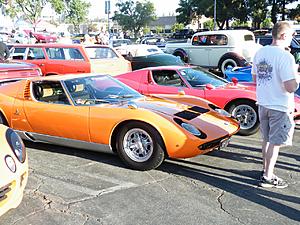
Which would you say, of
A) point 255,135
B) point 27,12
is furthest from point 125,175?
point 27,12

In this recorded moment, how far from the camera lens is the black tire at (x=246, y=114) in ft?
19.3

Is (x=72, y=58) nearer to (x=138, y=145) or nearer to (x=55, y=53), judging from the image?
(x=55, y=53)

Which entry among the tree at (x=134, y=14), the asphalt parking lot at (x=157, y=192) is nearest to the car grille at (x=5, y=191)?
the asphalt parking lot at (x=157, y=192)

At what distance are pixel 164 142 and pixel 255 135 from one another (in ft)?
8.00

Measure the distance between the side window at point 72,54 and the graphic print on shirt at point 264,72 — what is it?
24.0 ft

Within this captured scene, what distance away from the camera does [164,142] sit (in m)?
4.07

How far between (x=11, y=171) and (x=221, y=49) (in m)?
11.8

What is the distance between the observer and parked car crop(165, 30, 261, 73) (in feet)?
43.4

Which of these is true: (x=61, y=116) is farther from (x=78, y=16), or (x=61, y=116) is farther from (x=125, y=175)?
(x=78, y=16)

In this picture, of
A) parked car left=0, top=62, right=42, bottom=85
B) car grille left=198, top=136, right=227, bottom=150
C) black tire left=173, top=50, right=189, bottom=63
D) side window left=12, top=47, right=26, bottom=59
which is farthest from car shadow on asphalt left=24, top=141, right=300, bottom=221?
black tire left=173, top=50, right=189, bottom=63

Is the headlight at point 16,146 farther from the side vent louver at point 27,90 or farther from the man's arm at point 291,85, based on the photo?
the man's arm at point 291,85

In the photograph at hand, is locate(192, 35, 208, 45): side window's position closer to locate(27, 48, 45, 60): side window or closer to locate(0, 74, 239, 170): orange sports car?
locate(27, 48, 45, 60): side window

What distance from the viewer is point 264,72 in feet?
12.0

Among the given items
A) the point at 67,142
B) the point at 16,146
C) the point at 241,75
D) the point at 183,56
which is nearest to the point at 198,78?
the point at 241,75
